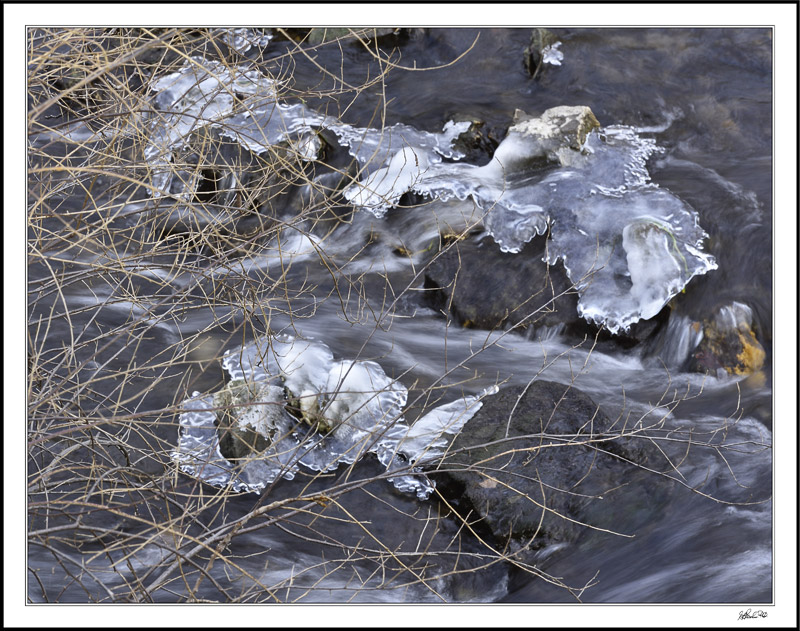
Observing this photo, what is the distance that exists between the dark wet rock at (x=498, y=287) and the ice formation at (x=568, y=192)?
77 mm

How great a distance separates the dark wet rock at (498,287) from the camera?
410 cm

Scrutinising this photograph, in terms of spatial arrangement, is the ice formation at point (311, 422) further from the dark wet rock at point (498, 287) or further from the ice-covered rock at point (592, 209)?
the ice-covered rock at point (592, 209)

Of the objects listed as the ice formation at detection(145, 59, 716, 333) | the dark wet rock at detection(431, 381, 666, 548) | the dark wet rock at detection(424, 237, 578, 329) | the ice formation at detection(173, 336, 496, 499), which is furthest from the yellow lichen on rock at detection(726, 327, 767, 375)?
the ice formation at detection(173, 336, 496, 499)

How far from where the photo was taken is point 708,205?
4.36m

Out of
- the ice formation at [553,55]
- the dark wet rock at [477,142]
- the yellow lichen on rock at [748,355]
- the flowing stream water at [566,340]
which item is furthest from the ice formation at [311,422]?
the ice formation at [553,55]

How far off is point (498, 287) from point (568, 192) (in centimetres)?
84

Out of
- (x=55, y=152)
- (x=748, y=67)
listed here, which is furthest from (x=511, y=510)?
(x=55, y=152)

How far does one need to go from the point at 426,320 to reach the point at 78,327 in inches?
77.0

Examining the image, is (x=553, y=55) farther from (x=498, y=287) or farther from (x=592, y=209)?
(x=498, y=287)

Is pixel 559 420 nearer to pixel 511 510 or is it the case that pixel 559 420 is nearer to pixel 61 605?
pixel 511 510

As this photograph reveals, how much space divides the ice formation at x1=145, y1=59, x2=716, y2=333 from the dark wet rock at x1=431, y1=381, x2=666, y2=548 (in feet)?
2.46

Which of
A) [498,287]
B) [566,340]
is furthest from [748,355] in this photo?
[498,287]
